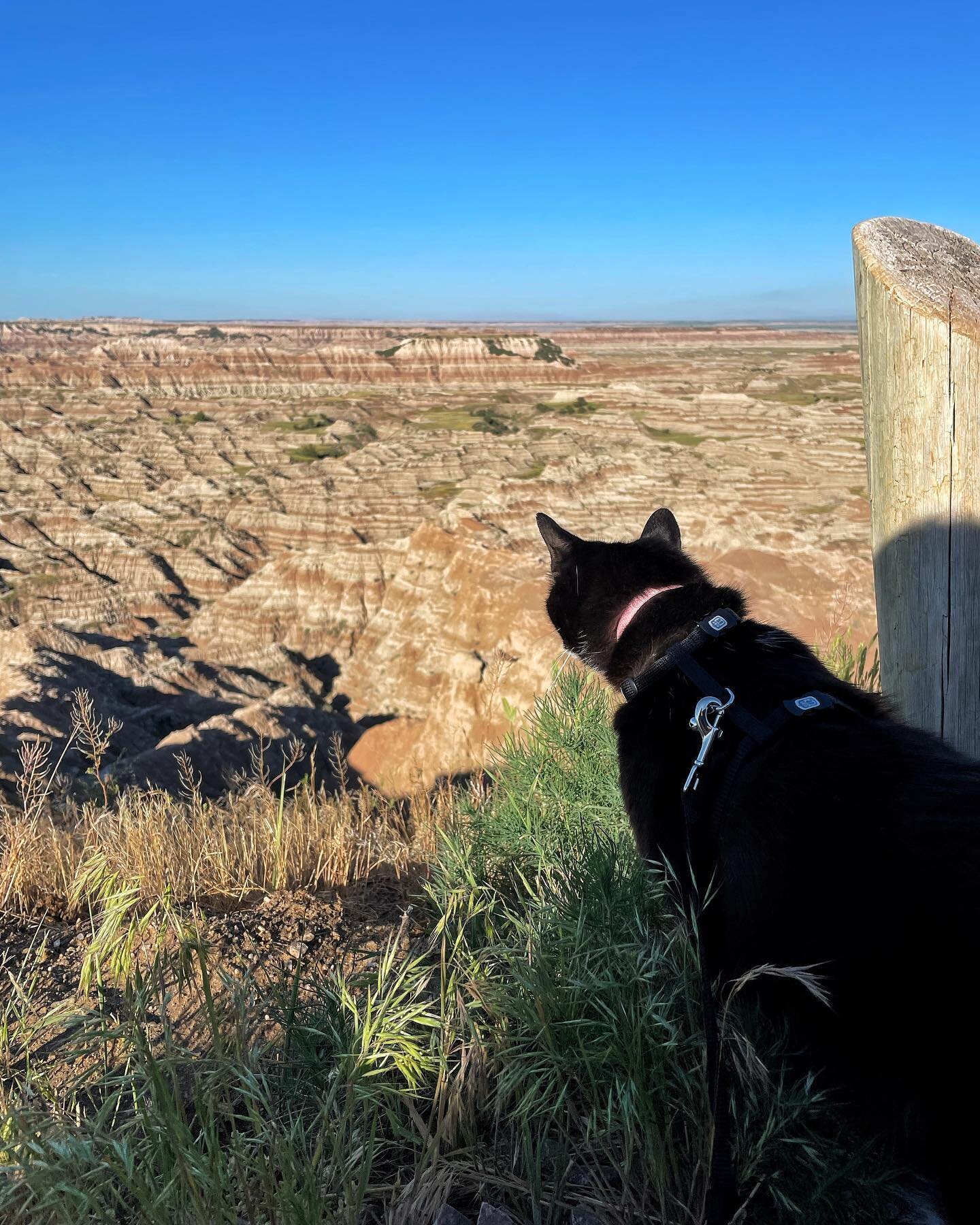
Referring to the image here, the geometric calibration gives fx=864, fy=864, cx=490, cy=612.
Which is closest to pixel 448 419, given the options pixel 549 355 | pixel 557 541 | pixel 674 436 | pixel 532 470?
pixel 674 436

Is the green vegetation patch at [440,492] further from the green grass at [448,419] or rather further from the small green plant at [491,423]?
the green grass at [448,419]

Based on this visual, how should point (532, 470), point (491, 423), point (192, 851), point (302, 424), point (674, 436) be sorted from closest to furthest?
1. point (192, 851)
2. point (532, 470)
3. point (674, 436)
4. point (491, 423)
5. point (302, 424)

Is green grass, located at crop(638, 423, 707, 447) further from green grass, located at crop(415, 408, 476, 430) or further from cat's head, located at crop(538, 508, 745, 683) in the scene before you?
cat's head, located at crop(538, 508, 745, 683)

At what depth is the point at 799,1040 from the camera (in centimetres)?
183

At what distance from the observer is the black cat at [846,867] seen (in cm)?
157

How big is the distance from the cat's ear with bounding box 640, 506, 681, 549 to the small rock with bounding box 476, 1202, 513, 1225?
6.45ft

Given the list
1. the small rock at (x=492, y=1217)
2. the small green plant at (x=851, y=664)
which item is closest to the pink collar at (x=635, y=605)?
the small rock at (x=492, y=1217)

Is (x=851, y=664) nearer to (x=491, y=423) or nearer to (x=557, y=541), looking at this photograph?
(x=557, y=541)

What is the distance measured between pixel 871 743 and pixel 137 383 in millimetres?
113565

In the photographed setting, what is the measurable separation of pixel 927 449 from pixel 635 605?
3.47 ft

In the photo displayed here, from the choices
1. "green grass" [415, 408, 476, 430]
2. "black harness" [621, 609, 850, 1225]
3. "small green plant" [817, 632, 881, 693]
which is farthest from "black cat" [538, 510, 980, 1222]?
"green grass" [415, 408, 476, 430]

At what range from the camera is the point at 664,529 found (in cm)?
301

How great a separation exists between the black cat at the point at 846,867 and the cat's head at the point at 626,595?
0.09 meters

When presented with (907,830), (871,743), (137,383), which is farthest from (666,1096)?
(137,383)
